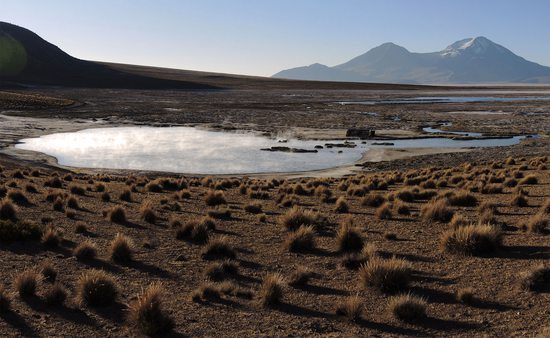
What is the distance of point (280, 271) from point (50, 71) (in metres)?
176

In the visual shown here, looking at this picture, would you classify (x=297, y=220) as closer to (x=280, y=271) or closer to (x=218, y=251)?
(x=218, y=251)

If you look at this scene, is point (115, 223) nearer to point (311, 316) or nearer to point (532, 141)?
point (311, 316)

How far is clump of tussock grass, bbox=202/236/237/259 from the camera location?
11.6 meters

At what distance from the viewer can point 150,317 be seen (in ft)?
24.8

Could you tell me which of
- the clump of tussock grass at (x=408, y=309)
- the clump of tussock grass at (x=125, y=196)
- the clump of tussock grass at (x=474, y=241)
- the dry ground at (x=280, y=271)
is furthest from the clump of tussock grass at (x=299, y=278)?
the clump of tussock grass at (x=125, y=196)

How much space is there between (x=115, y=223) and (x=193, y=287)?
19.1 feet

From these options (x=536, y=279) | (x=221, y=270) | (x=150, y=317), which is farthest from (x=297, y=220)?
(x=150, y=317)

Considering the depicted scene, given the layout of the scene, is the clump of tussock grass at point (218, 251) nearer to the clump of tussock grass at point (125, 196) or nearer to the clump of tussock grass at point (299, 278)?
the clump of tussock grass at point (299, 278)

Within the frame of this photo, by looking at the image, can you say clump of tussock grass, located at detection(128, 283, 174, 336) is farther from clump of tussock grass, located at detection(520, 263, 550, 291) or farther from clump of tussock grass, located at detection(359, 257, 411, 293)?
clump of tussock grass, located at detection(520, 263, 550, 291)

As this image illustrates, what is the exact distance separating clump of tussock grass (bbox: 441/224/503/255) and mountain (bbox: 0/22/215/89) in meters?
141

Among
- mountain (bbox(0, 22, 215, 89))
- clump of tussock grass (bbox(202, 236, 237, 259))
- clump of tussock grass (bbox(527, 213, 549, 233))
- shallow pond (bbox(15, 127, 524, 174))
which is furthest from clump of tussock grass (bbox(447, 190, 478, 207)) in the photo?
mountain (bbox(0, 22, 215, 89))

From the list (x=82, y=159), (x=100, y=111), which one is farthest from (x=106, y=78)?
(x=82, y=159)

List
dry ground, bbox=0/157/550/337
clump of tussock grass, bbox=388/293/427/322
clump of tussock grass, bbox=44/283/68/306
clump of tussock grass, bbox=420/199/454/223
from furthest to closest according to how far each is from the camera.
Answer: clump of tussock grass, bbox=420/199/454/223
clump of tussock grass, bbox=44/283/68/306
clump of tussock grass, bbox=388/293/427/322
dry ground, bbox=0/157/550/337

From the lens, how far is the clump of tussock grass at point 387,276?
909 cm
